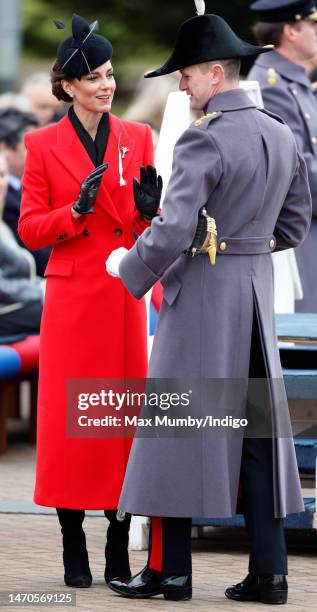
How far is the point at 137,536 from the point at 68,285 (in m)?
1.33

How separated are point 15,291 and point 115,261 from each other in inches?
155

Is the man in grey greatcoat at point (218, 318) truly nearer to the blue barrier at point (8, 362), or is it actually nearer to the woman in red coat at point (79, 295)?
the woman in red coat at point (79, 295)

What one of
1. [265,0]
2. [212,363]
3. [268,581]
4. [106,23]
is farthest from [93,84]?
[106,23]

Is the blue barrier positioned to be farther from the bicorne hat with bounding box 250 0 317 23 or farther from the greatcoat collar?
the greatcoat collar

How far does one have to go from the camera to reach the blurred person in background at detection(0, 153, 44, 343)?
9352 mm

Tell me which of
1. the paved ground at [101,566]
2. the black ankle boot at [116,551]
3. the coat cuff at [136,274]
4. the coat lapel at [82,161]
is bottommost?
the paved ground at [101,566]

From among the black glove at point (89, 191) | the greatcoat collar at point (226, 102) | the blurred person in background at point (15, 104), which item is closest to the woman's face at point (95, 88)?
the black glove at point (89, 191)

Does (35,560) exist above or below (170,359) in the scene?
below

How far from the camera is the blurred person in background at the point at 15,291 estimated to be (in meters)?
9.35

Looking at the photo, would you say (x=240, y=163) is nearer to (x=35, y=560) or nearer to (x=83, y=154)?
(x=83, y=154)

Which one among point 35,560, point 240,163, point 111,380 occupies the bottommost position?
point 35,560

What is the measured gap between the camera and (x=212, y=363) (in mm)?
5375

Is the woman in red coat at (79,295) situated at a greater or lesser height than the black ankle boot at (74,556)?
greater

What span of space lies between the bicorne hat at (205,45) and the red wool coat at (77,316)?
1.82ft
